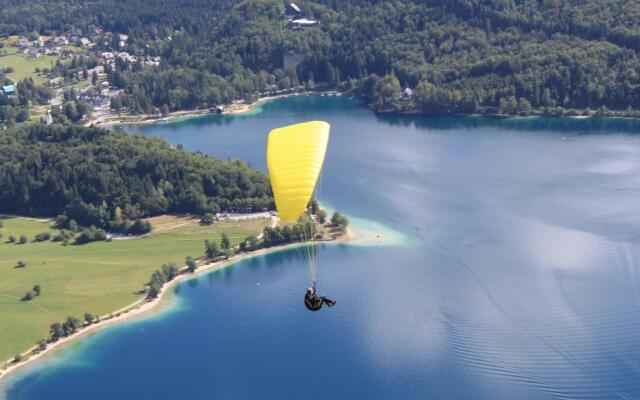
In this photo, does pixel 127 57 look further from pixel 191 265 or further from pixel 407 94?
pixel 191 265

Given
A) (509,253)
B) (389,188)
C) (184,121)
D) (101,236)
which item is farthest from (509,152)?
(184,121)

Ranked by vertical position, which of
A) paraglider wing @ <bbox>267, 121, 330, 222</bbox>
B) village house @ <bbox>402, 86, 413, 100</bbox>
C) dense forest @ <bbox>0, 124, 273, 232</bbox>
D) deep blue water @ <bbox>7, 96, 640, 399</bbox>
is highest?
paraglider wing @ <bbox>267, 121, 330, 222</bbox>

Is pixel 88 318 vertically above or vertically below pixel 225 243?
below

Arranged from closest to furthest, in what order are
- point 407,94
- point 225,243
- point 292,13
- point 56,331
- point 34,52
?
point 56,331 → point 225,243 → point 407,94 → point 34,52 → point 292,13

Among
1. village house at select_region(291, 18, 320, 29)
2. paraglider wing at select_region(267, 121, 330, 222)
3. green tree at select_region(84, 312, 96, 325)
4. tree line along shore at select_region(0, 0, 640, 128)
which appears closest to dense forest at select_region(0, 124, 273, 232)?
green tree at select_region(84, 312, 96, 325)

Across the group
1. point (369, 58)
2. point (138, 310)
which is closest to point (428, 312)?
point (138, 310)

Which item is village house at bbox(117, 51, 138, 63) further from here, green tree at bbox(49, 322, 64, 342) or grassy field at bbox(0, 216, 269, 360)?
green tree at bbox(49, 322, 64, 342)

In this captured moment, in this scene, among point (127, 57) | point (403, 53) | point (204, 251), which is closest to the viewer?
point (204, 251)
